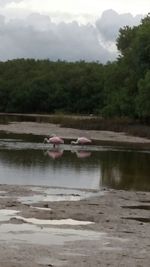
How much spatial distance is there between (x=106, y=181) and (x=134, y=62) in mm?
46932

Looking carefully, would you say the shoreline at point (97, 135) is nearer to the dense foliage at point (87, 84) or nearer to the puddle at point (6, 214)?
the dense foliage at point (87, 84)

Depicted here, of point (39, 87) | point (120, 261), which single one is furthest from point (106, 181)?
point (39, 87)

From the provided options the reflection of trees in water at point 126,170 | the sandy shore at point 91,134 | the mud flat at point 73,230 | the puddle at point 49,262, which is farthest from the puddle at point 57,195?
the sandy shore at point 91,134

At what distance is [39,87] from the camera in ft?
428

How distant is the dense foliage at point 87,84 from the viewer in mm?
71188

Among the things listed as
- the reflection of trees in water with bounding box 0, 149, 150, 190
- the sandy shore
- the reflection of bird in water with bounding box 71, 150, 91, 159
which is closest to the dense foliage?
the sandy shore

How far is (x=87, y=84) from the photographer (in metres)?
122

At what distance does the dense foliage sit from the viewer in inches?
2803

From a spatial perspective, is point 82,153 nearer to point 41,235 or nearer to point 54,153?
point 54,153

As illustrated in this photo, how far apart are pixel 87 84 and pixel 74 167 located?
8999cm

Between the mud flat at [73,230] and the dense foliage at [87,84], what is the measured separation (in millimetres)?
45526

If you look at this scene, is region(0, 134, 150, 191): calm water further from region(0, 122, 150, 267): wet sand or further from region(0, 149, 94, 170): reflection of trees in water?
region(0, 122, 150, 267): wet sand

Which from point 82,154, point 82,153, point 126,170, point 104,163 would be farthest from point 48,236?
point 82,153

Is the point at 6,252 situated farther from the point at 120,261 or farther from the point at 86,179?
the point at 86,179
